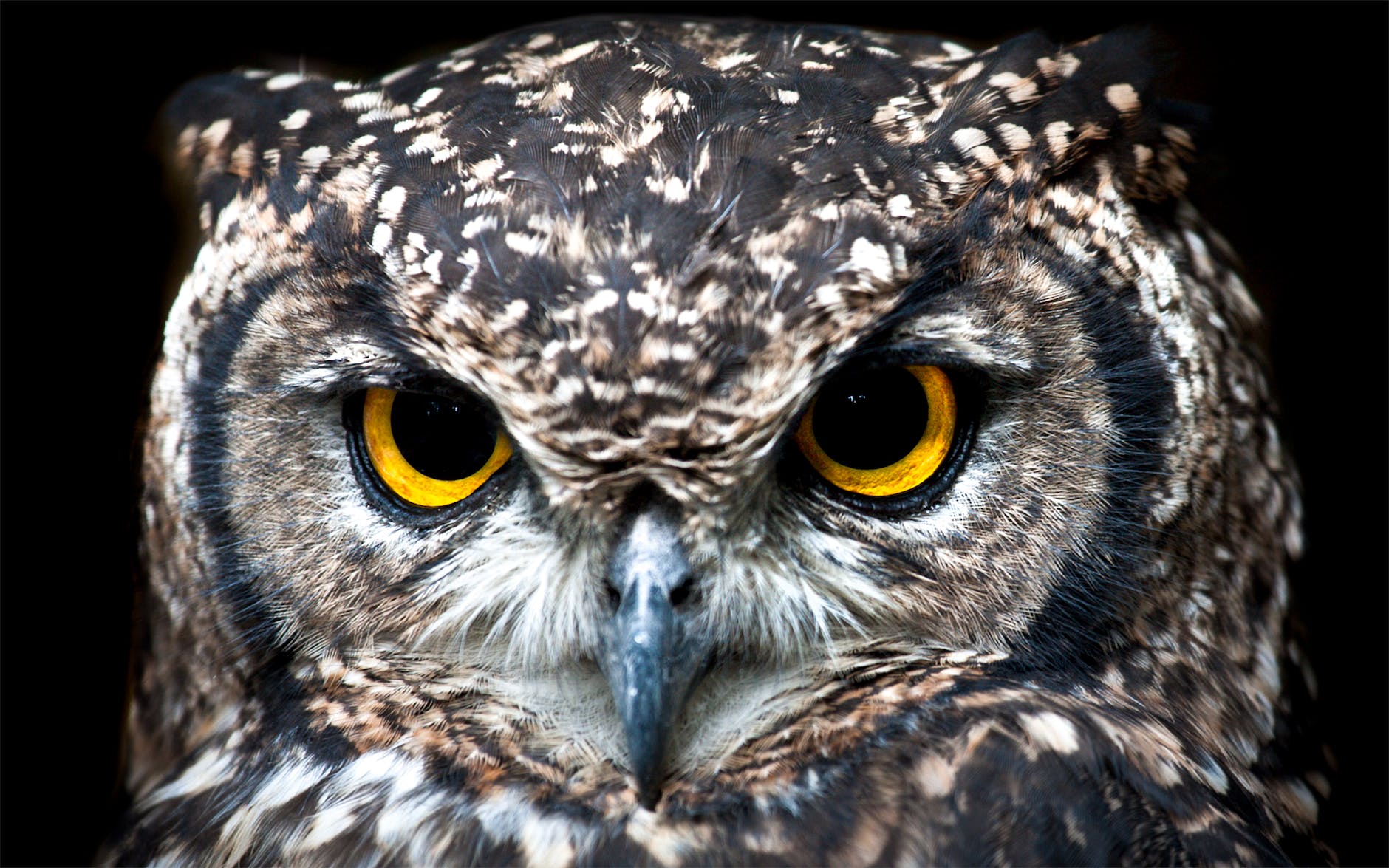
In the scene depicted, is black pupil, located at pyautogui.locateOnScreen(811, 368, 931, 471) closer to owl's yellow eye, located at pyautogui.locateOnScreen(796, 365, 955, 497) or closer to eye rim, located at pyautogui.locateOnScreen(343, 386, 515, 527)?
owl's yellow eye, located at pyautogui.locateOnScreen(796, 365, 955, 497)

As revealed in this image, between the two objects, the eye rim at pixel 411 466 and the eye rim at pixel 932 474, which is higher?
the eye rim at pixel 411 466

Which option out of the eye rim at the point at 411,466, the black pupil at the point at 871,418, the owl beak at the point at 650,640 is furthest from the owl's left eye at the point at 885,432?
the eye rim at the point at 411,466

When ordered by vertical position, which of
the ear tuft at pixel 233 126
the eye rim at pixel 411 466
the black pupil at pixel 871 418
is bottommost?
the black pupil at pixel 871 418

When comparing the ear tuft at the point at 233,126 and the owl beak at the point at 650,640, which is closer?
the owl beak at the point at 650,640

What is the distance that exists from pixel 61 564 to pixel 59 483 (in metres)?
0.21

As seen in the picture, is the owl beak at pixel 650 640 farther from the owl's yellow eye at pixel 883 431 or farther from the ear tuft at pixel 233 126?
the ear tuft at pixel 233 126

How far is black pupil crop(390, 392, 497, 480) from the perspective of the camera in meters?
1.52

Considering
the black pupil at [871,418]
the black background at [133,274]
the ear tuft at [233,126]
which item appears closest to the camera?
the black pupil at [871,418]

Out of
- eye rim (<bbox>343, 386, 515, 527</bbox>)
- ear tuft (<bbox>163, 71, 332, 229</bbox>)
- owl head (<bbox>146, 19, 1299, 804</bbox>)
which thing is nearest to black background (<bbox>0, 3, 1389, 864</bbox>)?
ear tuft (<bbox>163, 71, 332, 229</bbox>)

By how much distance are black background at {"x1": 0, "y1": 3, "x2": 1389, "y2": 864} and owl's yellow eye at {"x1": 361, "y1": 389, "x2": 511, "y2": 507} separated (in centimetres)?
115

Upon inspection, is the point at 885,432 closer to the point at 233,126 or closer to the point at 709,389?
the point at 709,389

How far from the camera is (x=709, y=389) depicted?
1.33 m

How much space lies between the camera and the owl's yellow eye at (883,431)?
1.47 m

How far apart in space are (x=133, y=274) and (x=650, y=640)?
2213mm
